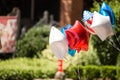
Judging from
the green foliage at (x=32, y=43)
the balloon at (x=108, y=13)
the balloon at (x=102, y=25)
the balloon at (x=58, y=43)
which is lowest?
the green foliage at (x=32, y=43)

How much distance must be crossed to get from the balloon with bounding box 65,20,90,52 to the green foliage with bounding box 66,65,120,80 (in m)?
5.29

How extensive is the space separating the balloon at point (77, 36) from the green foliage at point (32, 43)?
9977 mm

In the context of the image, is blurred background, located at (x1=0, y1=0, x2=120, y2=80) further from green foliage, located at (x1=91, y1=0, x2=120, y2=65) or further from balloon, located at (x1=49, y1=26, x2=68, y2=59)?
balloon, located at (x1=49, y1=26, x2=68, y2=59)

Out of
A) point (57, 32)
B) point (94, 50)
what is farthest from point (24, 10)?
point (57, 32)

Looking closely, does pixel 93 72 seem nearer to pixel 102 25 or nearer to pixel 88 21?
pixel 88 21

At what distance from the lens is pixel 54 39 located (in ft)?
37.7

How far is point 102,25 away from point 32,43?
1105 centimetres

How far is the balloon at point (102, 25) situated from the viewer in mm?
10906

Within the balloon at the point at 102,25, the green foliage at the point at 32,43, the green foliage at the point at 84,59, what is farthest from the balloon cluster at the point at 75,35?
the green foliage at the point at 32,43

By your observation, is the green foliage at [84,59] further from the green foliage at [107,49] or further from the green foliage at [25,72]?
the green foliage at [25,72]

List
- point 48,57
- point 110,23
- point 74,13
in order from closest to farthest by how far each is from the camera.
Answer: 1. point 110,23
2. point 48,57
3. point 74,13

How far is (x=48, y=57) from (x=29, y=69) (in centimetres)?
358

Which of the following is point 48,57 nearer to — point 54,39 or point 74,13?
point 74,13

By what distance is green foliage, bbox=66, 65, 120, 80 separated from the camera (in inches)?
667
